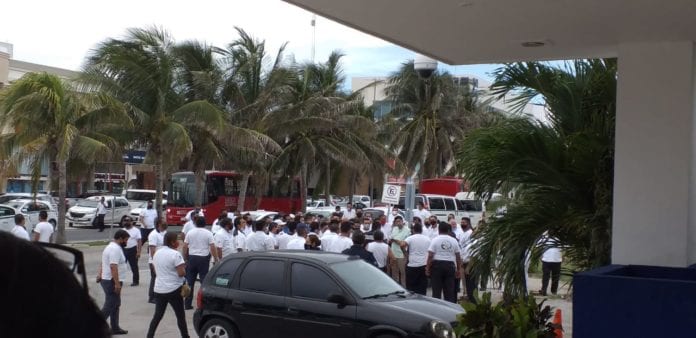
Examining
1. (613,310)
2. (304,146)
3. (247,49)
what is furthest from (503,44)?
(304,146)

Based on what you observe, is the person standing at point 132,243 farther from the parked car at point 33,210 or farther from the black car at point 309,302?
the parked car at point 33,210

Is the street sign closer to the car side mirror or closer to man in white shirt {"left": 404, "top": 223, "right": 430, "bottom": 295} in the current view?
man in white shirt {"left": 404, "top": 223, "right": 430, "bottom": 295}

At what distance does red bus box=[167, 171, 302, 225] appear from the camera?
40.9 metres

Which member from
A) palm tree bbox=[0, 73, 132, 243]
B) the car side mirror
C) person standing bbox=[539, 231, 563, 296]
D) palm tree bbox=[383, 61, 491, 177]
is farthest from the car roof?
palm tree bbox=[383, 61, 491, 177]

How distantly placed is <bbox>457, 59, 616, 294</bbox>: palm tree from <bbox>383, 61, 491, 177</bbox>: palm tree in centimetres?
3750

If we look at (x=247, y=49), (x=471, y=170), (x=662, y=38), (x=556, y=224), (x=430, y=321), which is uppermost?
(x=247, y=49)

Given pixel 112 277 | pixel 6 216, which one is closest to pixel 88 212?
pixel 6 216

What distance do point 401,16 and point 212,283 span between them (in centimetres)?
529

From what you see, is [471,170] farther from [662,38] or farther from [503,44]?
[662,38]

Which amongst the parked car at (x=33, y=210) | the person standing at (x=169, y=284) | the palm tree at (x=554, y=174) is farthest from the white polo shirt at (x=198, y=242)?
the parked car at (x=33, y=210)

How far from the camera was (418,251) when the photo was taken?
14820 mm

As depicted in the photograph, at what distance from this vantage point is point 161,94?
2612 cm

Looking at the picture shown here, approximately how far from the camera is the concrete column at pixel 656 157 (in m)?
7.56

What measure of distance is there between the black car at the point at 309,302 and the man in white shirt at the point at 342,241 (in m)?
3.21
